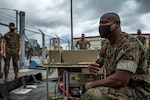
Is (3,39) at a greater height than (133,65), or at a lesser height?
greater

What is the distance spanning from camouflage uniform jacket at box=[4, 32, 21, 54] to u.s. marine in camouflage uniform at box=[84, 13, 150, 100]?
3779 millimetres

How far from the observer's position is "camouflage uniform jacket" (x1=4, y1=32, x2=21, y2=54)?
511 centimetres

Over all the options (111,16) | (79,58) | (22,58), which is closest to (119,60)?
(111,16)

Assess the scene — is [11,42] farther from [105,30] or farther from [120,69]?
[120,69]

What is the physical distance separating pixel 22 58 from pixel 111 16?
23.6 ft

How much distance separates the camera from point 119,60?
1572 mm

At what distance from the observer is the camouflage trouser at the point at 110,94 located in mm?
1521

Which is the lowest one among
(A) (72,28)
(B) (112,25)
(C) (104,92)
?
(C) (104,92)

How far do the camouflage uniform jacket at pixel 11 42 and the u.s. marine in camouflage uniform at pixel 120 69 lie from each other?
12.4 ft

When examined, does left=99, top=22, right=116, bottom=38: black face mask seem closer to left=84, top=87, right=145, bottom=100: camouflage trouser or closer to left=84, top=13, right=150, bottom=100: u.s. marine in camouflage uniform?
left=84, top=13, right=150, bottom=100: u.s. marine in camouflage uniform

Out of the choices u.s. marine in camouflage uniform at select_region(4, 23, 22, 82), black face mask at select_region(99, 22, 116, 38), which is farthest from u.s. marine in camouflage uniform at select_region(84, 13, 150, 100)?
u.s. marine in camouflage uniform at select_region(4, 23, 22, 82)

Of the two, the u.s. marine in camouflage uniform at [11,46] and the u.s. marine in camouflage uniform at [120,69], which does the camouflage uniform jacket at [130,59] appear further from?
the u.s. marine in camouflage uniform at [11,46]

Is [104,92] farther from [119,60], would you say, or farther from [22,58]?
[22,58]

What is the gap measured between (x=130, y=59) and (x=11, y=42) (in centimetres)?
415
